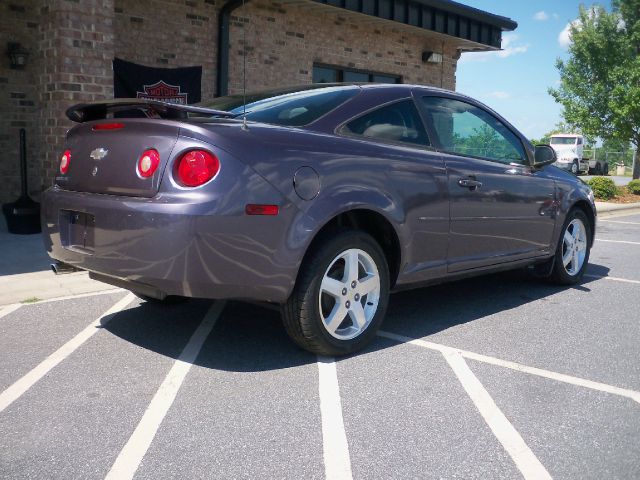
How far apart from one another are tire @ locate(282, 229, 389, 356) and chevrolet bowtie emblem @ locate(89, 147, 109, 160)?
1.28 metres

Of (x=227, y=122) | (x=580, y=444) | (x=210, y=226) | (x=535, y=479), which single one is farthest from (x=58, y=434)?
(x=580, y=444)

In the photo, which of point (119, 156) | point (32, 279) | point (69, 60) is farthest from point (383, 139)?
point (69, 60)

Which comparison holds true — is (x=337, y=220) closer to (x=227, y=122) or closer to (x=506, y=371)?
(x=227, y=122)

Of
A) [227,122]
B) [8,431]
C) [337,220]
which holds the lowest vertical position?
[8,431]

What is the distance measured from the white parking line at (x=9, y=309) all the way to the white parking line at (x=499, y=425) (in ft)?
10.5

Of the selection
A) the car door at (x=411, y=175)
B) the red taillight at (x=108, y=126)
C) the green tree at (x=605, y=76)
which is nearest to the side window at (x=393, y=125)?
the car door at (x=411, y=175)

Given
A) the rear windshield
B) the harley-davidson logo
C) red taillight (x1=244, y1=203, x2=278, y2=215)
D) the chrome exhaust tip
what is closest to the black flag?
the harley-davidson logo

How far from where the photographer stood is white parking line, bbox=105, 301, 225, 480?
2.52 meters

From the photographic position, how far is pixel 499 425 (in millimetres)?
2961

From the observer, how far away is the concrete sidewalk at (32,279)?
17.0 feet

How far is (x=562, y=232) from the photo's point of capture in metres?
5.77

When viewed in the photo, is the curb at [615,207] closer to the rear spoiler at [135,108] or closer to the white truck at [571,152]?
the rear spoiler at [135,108]

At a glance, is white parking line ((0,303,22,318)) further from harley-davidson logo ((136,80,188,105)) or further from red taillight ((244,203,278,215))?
harley-davidson logo ((136,80,188,105))

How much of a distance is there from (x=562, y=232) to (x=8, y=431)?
4.74 m
